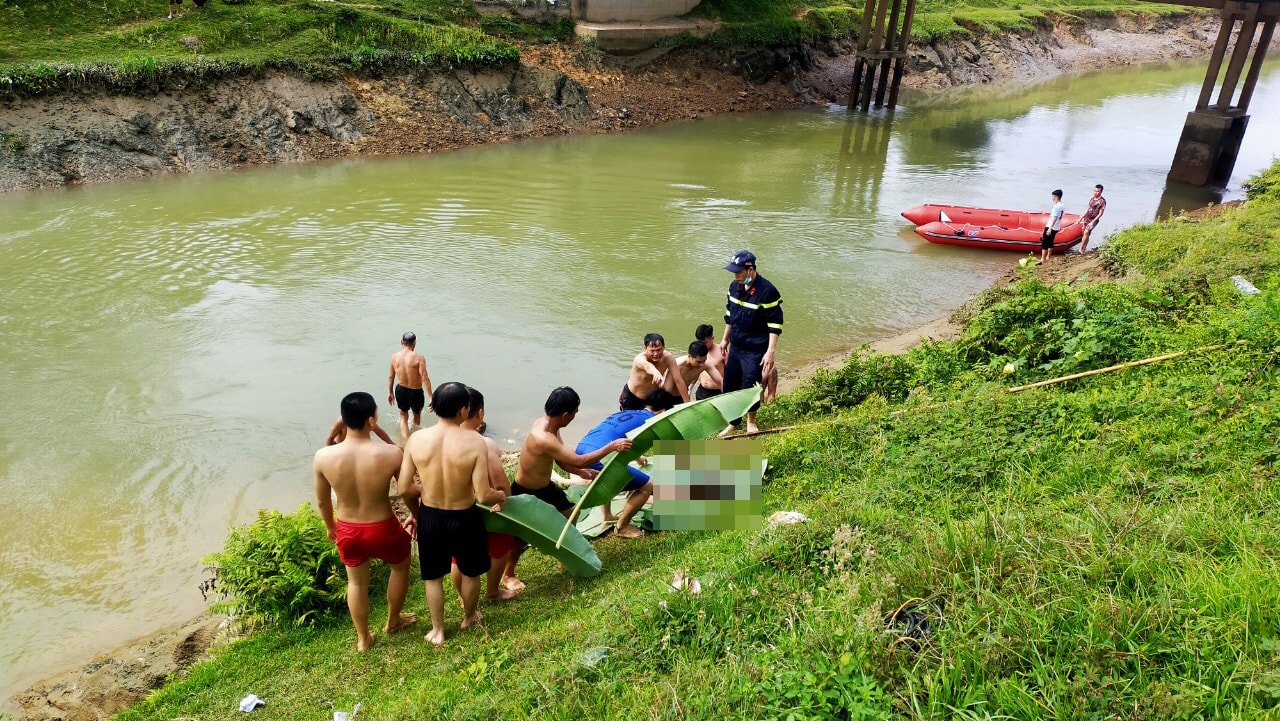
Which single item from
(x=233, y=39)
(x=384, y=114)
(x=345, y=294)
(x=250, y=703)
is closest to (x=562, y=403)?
(x=250, y=703)

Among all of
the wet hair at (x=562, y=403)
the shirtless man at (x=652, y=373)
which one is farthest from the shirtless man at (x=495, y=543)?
the shirtless man at (x=652, y=373)

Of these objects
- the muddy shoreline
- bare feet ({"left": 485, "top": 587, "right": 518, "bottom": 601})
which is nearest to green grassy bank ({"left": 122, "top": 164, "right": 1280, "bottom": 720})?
bare feet ({"left": 485, "top": 587, "right": 518, "bottom": 601})

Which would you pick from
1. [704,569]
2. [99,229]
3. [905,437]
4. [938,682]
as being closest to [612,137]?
[99,229]

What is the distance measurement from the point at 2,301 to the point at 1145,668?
15.7 metres

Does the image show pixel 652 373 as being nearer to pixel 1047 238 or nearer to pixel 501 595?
pixel 501 595

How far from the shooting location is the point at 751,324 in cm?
805

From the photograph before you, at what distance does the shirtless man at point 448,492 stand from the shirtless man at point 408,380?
418 cm

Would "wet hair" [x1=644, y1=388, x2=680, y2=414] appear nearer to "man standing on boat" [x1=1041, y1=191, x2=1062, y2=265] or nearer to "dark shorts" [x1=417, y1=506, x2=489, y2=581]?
"dark shorts" [x1=417, y1=506, x2=489, y2=581]

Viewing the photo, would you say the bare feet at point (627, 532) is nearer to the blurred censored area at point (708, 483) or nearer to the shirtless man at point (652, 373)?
the blurred censored area at point (708, 483)

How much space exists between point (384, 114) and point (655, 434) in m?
20.8

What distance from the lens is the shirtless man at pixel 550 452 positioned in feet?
17.9

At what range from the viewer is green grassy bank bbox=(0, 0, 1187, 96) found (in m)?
19.6

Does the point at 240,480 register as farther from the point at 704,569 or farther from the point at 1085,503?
the point at 1085,503

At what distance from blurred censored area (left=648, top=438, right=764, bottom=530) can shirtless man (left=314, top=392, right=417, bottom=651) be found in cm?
185
